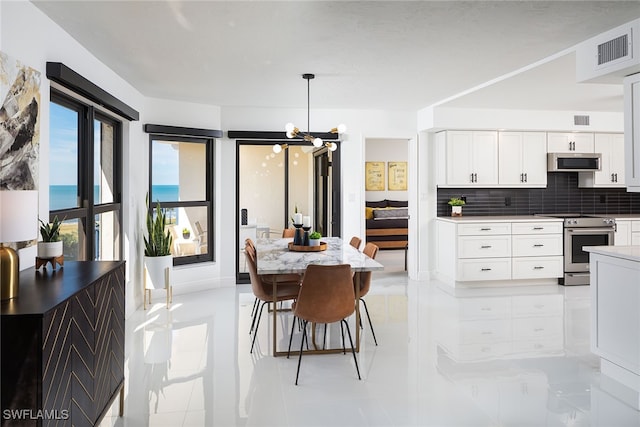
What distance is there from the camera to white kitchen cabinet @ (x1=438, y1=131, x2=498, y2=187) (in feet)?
22.1

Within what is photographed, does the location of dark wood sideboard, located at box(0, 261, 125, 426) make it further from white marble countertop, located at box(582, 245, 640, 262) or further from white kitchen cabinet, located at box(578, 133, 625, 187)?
white kitchen cabinet, located at box(578, 133, 625, 187)

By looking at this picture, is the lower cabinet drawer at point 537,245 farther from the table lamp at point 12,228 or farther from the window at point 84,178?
the table lamp at point 12,228

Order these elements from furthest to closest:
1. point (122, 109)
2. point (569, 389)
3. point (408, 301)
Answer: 1. point (408, 301)
2. point (122, 109)
3. point (569, 389)

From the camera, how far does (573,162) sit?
692 centimetres

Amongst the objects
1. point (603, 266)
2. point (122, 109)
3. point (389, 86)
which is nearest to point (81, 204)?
point (122, 109)

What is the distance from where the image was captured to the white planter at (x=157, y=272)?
5.37 meters

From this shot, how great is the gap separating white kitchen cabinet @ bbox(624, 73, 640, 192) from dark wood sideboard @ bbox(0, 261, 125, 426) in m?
3.45

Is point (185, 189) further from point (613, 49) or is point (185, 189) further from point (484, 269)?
point (613, 49)

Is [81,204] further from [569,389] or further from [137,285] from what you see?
[569,389]

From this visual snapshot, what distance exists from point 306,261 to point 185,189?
3.03 meters

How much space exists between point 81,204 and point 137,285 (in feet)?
5.63

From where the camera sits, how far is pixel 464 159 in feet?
22.3

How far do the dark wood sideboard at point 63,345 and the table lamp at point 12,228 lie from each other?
75 mm

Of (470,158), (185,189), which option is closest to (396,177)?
(470,158)
